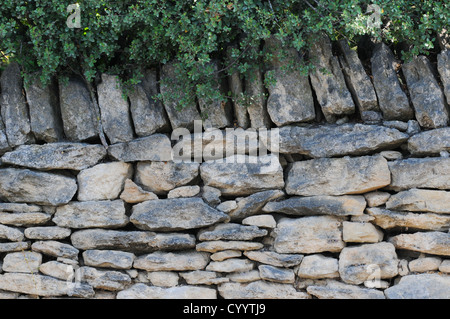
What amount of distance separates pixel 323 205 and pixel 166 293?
1.40 metres

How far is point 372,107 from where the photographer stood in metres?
3.96

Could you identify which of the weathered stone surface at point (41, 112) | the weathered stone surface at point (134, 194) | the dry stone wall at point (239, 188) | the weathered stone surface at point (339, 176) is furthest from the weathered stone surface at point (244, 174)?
the weathered stone surface at point (41, 112)

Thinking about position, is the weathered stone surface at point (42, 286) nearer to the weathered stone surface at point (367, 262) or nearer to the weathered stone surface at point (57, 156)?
the weathered stone surface at point (57, 156)

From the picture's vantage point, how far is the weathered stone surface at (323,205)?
3.87 m

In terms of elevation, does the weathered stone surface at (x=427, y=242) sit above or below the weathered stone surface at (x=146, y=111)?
below

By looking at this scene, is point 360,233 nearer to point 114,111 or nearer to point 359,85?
point 359,85

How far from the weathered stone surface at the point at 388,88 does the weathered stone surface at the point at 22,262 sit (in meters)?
3.00

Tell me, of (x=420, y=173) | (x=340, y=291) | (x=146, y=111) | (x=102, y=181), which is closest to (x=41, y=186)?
(x=102, y=181)

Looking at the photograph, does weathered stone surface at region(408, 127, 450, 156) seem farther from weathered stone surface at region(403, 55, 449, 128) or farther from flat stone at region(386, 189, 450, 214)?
flat stone at region(386, 189, 450, 214)

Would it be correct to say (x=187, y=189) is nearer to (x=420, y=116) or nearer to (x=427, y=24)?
(x=420, y=116)

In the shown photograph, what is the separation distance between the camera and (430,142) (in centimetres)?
379

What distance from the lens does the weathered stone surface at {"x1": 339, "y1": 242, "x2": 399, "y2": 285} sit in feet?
12.5

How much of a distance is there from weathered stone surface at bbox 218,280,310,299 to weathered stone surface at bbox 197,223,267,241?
0.37m

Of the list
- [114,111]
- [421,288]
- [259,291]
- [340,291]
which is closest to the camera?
[421,288]
